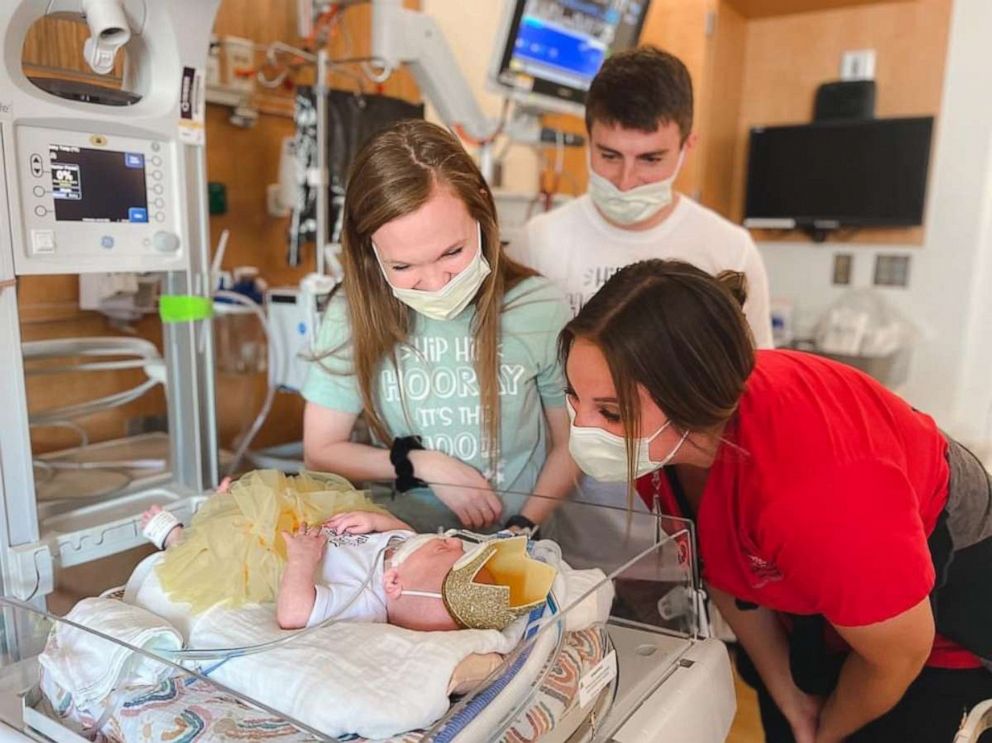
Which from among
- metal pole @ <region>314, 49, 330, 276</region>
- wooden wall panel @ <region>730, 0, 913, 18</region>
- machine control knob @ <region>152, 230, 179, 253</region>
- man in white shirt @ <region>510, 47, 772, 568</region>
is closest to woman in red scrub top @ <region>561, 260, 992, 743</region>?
man in white shirt @ <region>510, 47, 772, 568</region>

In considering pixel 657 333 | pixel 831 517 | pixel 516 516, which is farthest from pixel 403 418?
pixel 831 517

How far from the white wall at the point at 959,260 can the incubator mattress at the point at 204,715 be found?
243cm

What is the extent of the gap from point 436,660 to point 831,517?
0.41 m

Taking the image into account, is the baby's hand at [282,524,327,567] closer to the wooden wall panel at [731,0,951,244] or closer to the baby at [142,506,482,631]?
the baby at [142,506,482,631]

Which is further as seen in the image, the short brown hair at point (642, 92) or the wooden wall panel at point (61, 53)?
the short brown hair at point (642, 92)

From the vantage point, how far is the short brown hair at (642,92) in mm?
1348

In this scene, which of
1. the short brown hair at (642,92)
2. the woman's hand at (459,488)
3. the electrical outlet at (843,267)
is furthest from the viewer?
the electrical outlet at (843,267)

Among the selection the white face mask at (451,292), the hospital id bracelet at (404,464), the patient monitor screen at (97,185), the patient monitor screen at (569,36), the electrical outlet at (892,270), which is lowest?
the hospital id bracelet at (404,464)

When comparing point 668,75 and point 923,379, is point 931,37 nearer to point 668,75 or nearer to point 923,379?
point 923,379

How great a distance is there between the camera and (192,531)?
0.97m

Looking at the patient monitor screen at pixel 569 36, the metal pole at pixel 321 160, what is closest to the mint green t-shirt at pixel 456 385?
the metal pole at pixel 321 160

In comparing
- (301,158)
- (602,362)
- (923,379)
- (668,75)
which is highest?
(668,75)

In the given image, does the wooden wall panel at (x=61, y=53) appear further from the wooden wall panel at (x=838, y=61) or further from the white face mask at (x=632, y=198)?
the wooden wall panel at (x=838, y=61)

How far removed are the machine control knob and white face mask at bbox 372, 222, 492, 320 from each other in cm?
33
